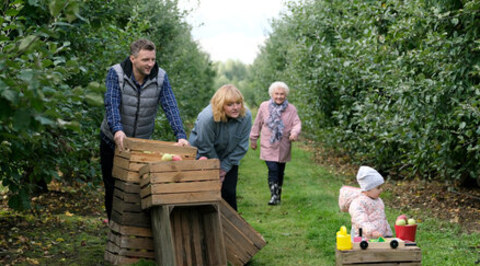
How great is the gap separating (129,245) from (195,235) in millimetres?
650

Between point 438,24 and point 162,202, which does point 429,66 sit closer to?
point 438,24

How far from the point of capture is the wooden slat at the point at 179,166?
512 centimetres

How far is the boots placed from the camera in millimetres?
10094

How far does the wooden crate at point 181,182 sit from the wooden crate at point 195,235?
218mm

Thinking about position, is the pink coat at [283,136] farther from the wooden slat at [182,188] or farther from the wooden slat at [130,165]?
the wooden slat at [182,188]

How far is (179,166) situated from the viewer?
5176 millimetres

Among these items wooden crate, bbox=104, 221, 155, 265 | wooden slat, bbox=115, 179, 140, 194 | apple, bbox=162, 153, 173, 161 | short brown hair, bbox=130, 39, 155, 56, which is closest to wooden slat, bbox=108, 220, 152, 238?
wooden crate, bbox=104, 221, 155, 265

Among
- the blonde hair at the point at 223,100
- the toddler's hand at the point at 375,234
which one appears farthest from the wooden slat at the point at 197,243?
the toddler's hand at the point at 375,234

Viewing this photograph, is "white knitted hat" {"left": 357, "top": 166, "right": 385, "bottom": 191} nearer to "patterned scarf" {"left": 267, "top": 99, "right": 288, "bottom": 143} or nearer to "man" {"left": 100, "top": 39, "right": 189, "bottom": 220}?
"man" {"left": 100, "top": 39, "right": 189, "bottom": 220}

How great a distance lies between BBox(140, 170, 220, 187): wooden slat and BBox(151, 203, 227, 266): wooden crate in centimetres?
30

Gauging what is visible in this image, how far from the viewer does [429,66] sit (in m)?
8.04

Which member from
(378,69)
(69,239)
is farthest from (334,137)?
(69,239)

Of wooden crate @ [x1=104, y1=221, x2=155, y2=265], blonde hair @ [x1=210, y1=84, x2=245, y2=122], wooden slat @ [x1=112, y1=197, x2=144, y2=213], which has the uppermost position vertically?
blonde hair @ [x1=210, y1=84, x2=245, y2=122]

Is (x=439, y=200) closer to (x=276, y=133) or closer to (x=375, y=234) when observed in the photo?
(x=276, y=133)
